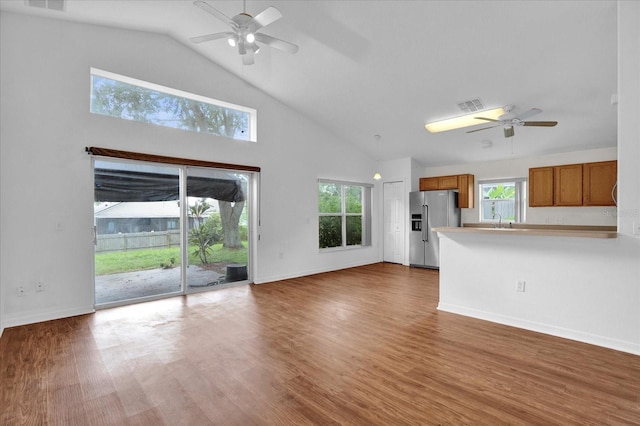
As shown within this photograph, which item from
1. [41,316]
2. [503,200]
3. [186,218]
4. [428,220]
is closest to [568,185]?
[503,200]

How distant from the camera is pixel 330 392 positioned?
219cm

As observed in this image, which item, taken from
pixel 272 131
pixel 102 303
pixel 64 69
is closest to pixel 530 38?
pixel 272 131

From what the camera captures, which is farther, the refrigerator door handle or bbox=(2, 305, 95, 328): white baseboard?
the refrigerator door handle

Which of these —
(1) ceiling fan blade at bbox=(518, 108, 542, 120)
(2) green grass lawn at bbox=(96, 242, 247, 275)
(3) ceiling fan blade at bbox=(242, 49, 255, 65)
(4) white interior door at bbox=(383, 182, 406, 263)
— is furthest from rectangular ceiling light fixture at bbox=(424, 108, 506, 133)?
(2) green grass lawn at bbox=(96, 242, 247, 275)

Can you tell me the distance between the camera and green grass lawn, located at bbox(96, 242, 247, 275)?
4.22 m

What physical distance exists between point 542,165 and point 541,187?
0.49 metres

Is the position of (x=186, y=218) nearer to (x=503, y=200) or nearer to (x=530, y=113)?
(x=530, y=113)

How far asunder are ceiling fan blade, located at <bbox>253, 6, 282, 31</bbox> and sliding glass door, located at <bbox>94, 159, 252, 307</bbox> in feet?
8.91

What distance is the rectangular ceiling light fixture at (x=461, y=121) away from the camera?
4.89 m

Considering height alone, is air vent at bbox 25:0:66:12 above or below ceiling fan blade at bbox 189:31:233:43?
above

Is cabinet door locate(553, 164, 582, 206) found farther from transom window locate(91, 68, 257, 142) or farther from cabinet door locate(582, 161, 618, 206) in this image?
transom window locate(91, 68, 257, 142)

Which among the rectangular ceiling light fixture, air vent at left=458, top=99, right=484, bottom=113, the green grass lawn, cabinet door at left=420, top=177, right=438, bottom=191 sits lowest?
the green grass lawn

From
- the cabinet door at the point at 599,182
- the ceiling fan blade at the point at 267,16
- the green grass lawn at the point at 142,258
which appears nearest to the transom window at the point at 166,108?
the green grass lawn at the point at 142,258

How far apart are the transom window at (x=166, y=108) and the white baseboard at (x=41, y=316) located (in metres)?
2.58
